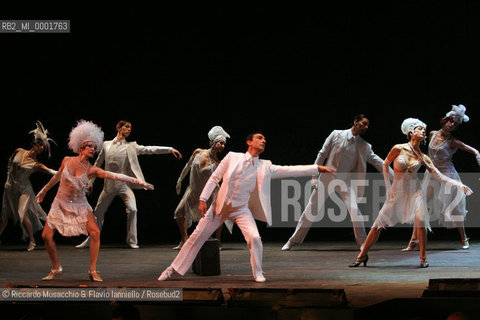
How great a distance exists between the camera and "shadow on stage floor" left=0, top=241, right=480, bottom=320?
14.9 ft

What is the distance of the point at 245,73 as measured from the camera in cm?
1327

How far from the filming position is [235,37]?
13.0m

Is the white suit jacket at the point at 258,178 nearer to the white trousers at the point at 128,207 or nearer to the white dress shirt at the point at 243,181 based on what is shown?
the white dress shirt at the point at 243,181

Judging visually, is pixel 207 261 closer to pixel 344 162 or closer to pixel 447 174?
pixel 344 162

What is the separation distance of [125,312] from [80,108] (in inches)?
405

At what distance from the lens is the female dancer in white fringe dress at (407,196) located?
754 cm

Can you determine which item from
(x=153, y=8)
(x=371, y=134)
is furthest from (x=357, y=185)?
(x=153, y=8)

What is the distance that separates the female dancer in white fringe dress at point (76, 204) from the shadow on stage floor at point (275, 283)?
341 mm

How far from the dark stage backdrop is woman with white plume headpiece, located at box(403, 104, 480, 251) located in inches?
72.3

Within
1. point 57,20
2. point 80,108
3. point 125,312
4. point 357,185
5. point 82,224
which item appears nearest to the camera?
point 125,312

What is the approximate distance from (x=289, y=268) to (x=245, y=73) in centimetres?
627

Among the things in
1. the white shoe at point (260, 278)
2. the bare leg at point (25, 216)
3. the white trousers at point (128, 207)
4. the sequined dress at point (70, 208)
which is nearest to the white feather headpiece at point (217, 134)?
the white trousers at point (128, 207)

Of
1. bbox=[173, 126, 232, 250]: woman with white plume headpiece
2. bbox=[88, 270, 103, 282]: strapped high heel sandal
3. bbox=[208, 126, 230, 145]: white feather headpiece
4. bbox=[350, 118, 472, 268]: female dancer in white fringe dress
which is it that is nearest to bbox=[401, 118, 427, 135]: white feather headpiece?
bbox=[350, 118, 472, 268]: female dancer in white fringe dress

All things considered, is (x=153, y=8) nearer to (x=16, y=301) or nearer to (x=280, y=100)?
(x=280, y=100)
